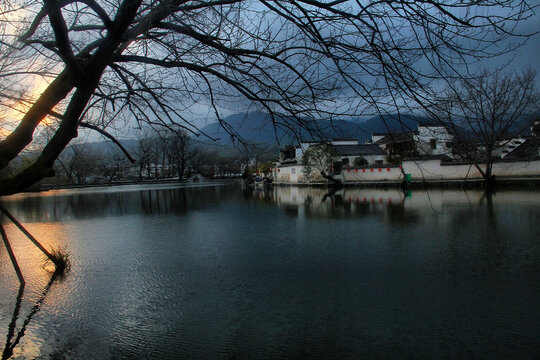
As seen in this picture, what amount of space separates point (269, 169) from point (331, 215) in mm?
31516

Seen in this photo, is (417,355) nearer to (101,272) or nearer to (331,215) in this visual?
(101,272)

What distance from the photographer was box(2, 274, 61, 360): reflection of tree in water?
4086 mm

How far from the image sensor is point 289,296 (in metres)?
5.11

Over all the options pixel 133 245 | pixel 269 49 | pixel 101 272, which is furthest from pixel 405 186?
pixel 269 49

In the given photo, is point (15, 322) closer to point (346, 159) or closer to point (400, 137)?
point (400, 137)

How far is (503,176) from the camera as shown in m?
21.8

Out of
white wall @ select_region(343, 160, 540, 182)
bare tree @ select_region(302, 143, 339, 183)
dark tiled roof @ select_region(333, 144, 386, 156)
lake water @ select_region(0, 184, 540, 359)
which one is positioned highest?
dark tiled roof @ select_region(333, 144, 386, 156)

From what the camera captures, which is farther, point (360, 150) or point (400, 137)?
point (360, 150)

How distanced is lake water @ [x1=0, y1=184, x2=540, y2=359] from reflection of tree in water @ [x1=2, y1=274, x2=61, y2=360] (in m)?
0.02

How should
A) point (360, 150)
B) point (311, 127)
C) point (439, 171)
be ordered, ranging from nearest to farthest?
point (311, 127) → point (439, 171) → point (360, 150)

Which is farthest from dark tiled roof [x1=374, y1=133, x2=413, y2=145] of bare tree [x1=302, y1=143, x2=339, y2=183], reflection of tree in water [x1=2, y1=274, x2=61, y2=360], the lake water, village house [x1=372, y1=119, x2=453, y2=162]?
bare tree [x1=302, y1=143, x2=339, y2=183]

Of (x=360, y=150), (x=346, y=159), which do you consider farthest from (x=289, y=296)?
(x=360, y=150)

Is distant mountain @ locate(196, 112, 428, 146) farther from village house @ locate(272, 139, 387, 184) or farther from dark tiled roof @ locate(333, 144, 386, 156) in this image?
dark tiled roof @ locate(333, 144, 386, 156)

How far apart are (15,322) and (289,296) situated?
3277mm
